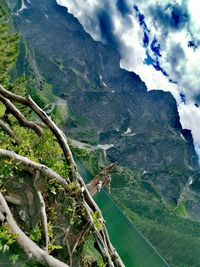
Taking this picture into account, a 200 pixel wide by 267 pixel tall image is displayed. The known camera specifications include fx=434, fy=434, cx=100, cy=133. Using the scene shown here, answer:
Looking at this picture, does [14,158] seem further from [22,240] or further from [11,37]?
[11,37]

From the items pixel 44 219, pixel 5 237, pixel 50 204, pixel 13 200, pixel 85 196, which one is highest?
pixel 13 200

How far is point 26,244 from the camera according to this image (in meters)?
10.3

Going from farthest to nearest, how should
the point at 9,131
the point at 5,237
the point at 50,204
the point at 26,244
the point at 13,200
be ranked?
the point at 9,131 → the point at 50,204 → the point at 13,200 → the point at 26,244 → the point at 5,237

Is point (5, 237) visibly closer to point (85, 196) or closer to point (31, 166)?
point (31, 166)

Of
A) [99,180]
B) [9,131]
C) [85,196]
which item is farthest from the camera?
[99,180]

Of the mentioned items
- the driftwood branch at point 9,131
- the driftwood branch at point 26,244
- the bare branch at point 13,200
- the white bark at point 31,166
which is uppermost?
the driftwood branch at point 9,131

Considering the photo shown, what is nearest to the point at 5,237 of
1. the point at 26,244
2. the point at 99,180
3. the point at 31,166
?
the point at 26,244

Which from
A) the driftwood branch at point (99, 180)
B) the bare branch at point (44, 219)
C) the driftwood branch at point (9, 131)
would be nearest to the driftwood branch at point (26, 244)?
the bare branch at point (44, 219)

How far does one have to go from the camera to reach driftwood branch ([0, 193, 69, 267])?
401 inches

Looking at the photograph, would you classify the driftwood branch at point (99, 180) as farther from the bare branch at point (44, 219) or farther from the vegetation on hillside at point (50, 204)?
the bare branch at point (44, 219)

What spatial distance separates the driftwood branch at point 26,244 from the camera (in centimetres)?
1019

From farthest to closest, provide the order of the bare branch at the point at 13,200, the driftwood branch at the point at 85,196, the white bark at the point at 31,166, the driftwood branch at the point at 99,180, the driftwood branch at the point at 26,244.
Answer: the driftwood branch at the point at 99,180 → the driftwood branch at the point at 85,196 → the bare branch at the point at 13,200 → the white bark at the point at 31,166 → the driftwood branch at the point at 26,244

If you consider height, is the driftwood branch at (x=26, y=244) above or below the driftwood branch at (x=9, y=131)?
below

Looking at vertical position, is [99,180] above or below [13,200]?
above
